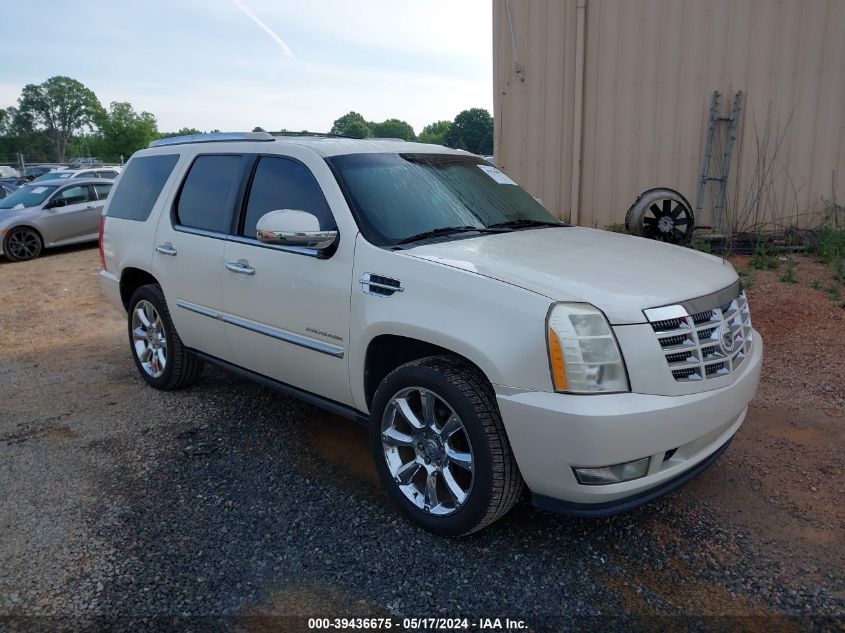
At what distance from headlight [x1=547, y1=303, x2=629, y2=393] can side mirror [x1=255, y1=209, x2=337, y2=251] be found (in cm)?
131

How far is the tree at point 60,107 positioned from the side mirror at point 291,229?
124m

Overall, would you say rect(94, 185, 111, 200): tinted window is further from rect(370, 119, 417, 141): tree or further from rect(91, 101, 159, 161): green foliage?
rect(370, 119, 417, 141): tree

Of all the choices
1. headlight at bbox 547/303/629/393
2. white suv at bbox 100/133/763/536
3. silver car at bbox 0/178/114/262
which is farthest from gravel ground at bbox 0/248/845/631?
silver car at bbox 0/178/114/262

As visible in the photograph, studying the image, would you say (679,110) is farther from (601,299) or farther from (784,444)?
(601,299)

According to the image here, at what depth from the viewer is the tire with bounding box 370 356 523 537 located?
9.04 feet

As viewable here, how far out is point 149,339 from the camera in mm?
5141

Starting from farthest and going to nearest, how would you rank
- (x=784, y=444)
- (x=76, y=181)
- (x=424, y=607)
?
(x=76, y=181) < (x=784, y=444) < (x=424, y=607)

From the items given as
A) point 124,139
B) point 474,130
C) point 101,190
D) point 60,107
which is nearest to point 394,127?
point 474,130

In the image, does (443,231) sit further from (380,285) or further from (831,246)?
(831,246)

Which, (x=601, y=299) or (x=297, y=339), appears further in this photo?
(x=297, y=339)

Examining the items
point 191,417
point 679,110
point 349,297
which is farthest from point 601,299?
point 679,110

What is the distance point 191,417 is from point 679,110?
7.40 m

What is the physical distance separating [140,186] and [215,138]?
94 centimetres

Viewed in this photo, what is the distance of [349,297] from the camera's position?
3.28 metres
